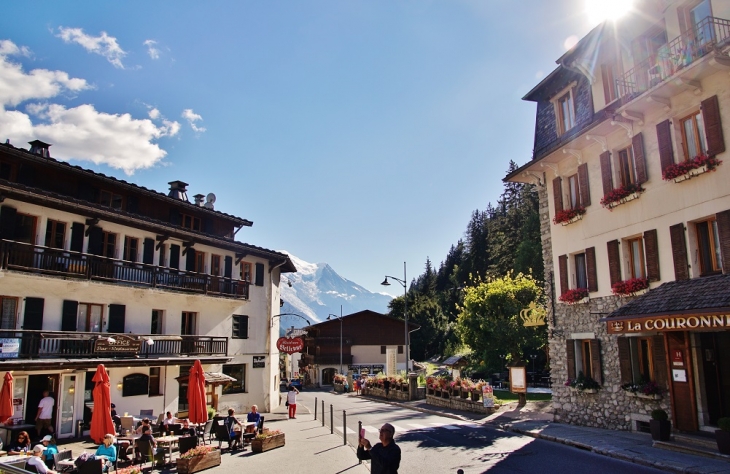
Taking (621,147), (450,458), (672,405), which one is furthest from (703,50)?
(450,458)

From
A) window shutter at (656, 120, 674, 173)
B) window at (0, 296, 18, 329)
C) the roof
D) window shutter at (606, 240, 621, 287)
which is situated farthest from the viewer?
window at (0, 296, 18, 329)

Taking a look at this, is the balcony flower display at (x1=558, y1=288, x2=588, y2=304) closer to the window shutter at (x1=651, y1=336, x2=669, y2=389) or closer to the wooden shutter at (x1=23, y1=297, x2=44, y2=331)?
the window shutter at (x1=651, y1=336, x2=669, y2=389)

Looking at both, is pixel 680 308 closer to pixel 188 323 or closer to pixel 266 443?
pixel 266 443

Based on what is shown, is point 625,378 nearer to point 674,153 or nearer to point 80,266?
point 674,153

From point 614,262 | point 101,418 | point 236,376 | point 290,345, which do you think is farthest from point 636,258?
point 236,376

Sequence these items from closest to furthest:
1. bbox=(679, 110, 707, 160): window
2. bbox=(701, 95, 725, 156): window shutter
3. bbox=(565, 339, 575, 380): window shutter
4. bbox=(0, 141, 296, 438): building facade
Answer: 1. bbox=(701, 95, 725, 156): window shutter
2. bbox=(679, 110, 707, 160): window
3. bbox=(0, 141, 296, 438): building facade
4. bbox=(565, 339, 575, 380): window shutter

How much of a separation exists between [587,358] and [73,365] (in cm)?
1938

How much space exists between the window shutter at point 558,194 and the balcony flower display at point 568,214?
307 millimetres

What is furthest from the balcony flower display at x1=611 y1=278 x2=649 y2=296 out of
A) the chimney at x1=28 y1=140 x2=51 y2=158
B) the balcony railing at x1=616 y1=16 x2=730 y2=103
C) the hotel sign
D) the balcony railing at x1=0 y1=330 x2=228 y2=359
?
the chimney at x1=28 y1=140 x2=51 y2=158

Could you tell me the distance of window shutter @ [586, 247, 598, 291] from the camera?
64.0 feet

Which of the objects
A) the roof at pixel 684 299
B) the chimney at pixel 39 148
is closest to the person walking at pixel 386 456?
the roof at pixel 684 299

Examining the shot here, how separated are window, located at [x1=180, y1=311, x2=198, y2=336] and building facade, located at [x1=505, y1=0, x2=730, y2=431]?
17.9 metres

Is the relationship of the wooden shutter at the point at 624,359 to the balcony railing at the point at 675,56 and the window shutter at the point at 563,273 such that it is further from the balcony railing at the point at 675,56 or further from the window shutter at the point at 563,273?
the balcony railing at the point at 675,56

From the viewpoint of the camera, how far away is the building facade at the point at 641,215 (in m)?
14.5
